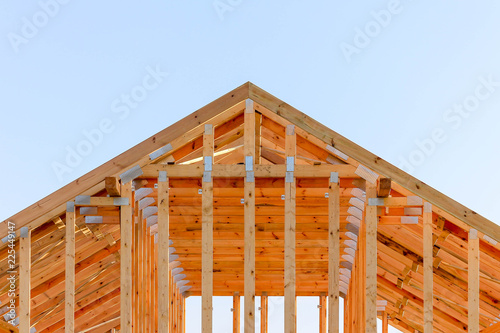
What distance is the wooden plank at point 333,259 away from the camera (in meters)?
9.35

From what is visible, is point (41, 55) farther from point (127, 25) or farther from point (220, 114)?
point (220, 114)

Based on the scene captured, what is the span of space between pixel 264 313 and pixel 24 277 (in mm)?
7225

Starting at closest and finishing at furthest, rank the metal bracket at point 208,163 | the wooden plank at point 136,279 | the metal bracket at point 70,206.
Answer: the metal bracket at point 70,206
the metal bracket at point 208,163
the wooden plank at point 136,279

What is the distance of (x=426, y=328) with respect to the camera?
30.8 ft

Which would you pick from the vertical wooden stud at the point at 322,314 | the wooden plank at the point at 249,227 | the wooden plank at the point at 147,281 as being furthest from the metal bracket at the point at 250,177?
the vertical wooden stud at the point at 322,314

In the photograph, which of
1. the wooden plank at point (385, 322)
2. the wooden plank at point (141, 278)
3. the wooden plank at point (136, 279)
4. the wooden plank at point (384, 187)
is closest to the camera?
the wooden plank at point (384, 187)

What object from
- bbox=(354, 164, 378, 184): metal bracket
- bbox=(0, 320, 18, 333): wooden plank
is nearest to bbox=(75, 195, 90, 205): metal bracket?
bbox=(0, 320, 18, 333): wooden plank

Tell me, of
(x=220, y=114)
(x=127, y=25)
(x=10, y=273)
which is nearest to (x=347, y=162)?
(x=220, y=114)

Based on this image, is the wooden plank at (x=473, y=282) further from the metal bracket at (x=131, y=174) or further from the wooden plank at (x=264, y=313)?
the wooden plank at (x=264, y=313)

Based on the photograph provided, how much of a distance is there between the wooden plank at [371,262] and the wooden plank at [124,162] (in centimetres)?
221

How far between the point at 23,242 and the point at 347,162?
4388mm

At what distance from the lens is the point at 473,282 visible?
31.7ft

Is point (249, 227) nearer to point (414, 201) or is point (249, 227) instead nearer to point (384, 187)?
point (384, 187)

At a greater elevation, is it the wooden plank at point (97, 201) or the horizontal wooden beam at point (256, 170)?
the horizontal wooden beam at point (256, 170)
